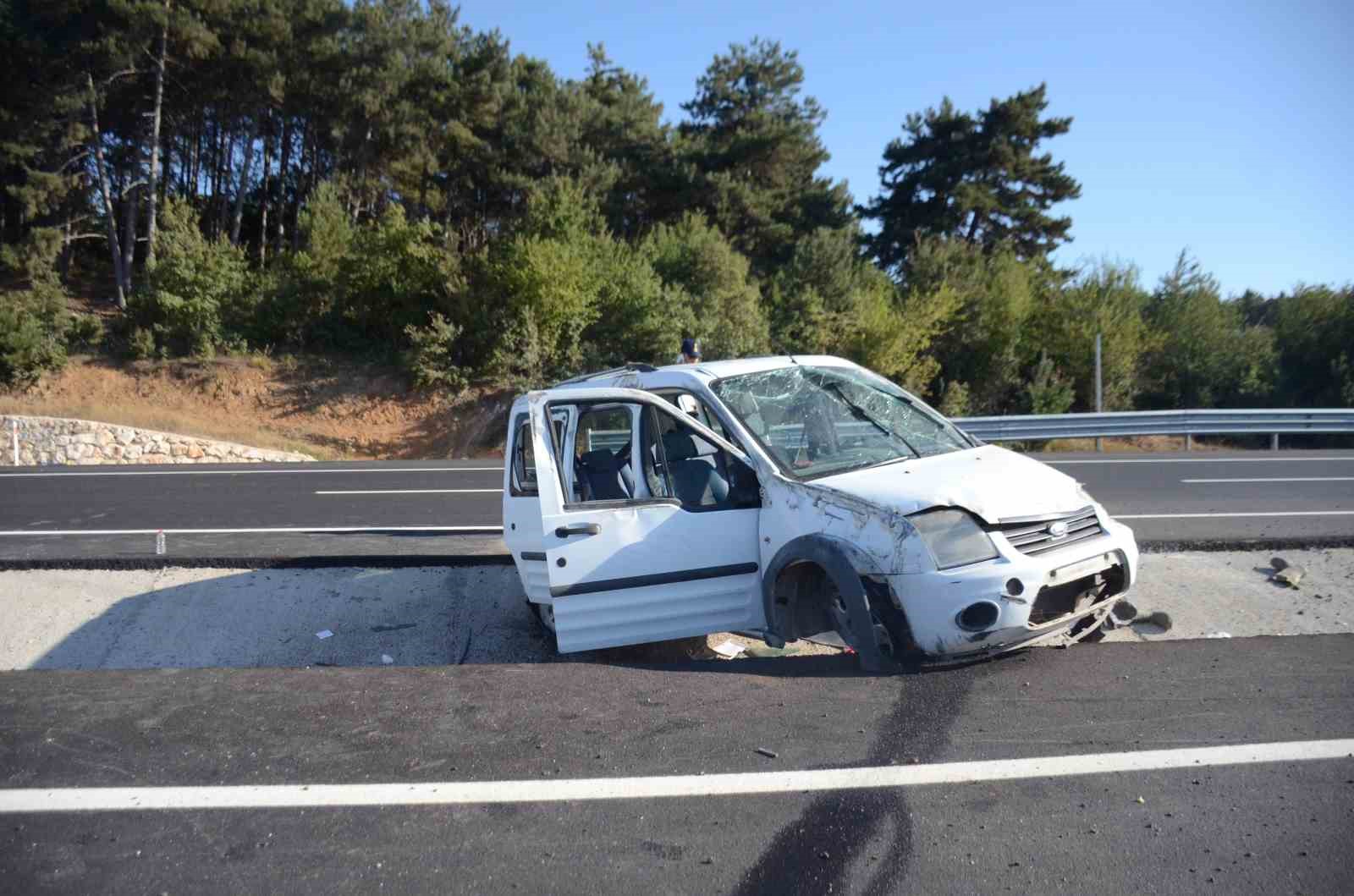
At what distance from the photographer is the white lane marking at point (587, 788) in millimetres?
3627

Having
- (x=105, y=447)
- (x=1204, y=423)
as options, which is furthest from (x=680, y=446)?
(x=105, y=447)

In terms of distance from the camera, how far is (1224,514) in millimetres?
10500

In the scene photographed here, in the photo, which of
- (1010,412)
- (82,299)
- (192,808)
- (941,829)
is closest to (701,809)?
(941,829)

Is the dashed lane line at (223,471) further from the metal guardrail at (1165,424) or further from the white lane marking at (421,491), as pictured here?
the metal guardrail at (1165,424)

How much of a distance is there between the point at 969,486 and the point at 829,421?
3.85ft

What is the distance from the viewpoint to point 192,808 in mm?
3586

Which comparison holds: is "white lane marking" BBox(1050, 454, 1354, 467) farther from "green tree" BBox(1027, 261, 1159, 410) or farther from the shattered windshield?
"green tree" BBox(1027, 261, 1159, 410)

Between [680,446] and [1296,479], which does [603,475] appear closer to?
[680,446]

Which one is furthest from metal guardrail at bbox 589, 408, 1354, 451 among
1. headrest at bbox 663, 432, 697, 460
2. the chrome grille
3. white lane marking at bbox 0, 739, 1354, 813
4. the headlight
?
white lane marking at bbox 0, 739, 1354, 813

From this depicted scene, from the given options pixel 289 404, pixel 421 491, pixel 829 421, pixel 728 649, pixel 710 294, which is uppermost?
pixel 710 294

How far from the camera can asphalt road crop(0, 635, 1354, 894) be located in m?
3.14

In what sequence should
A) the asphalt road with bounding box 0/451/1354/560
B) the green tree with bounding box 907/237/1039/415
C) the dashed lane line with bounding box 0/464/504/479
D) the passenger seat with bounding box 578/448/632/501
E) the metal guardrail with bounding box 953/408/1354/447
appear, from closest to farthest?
the passenger seat with bounding box 578/448/632/501, the asphalt road with bounding box 0/451/1354/560, the dashed lane line with bounding box 0/464/504/479, the metal guardrail with bounding box 953/408/1354/447, the green tree with bounding box 907/237/1039/415

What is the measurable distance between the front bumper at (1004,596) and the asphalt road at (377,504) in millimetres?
3767

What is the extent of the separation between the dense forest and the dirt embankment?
3.11ft
